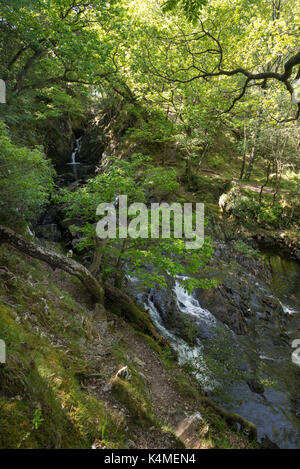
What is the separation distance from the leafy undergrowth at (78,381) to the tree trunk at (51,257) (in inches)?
15.3

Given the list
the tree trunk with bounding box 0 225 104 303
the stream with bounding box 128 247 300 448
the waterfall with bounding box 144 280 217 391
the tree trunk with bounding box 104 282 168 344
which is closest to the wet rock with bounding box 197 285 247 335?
the stream with bounding box 128 247 300 448

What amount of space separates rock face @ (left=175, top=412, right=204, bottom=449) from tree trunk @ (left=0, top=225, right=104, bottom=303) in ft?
13.6

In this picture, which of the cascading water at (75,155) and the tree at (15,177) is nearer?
the tree at (15,177)

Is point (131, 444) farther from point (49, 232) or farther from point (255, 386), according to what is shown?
point (49, 232)

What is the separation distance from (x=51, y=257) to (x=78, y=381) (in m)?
3.45

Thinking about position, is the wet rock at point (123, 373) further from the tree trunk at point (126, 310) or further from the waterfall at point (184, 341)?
the tree trunk at point (126, 310)

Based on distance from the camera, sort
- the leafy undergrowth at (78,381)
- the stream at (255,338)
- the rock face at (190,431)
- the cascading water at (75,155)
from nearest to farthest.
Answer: the leafy undergrowth at (78,381)
the rock face at (190,431)
the stream at (255,338)
the cascading water at (75,155)

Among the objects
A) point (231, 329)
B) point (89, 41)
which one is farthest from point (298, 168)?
point (89, 41)

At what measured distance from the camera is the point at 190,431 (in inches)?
192

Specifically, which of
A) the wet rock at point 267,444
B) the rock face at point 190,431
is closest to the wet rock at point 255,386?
the wet rock at point 267,444

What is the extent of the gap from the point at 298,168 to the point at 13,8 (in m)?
20.5

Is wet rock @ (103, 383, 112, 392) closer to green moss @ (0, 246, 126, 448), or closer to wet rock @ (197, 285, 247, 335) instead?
green moss @ (0, 246, 126, 448)

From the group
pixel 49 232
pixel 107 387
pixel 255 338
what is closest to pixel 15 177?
pixel 107 387

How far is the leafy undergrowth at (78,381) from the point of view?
9.68 ft
